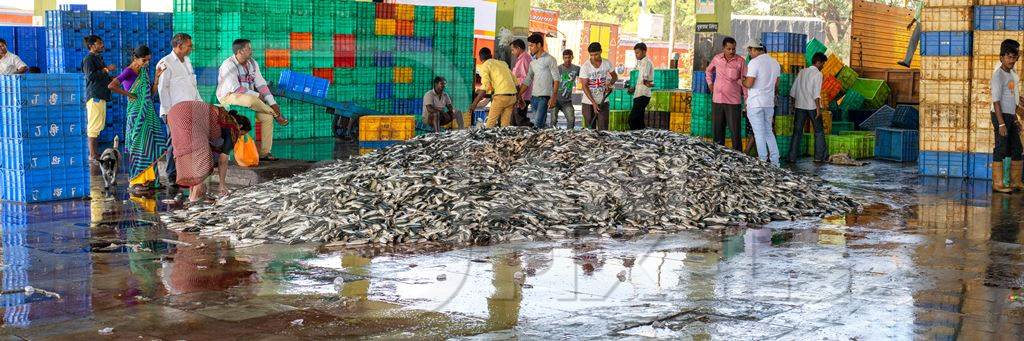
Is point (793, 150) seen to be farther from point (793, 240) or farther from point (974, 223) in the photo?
point (793, 240)

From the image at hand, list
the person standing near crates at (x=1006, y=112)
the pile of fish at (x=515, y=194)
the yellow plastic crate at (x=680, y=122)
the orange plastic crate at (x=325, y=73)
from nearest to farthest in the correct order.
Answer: the pile of fish at (x=515, y=194) < the person standing near crates at (x=1006, y=112) < the yellow plastic crate at (x=680, y=122) < the orange plastic crate at (x=325, y=73)

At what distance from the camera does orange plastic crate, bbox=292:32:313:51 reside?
69.8ft

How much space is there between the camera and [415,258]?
891 centimetres

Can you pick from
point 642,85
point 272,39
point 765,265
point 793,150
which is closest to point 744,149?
point 793,150

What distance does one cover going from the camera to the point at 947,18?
618 inches

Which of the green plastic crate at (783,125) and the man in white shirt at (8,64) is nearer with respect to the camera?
the man in white shirt at (8,64)

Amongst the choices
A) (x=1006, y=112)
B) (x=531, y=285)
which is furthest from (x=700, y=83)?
(x=531, y=285)

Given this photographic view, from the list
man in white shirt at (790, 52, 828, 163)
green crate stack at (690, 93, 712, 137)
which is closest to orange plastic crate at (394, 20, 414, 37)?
green crate stack at (690, 93, 712, 137)

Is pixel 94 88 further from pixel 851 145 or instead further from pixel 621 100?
pixel 621 100

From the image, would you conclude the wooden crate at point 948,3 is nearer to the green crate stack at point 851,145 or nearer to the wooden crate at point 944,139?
the wooden crate at point 944,139

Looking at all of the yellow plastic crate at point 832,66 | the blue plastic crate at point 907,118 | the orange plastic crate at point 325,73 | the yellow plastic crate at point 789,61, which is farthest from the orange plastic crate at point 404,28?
the blue plastic crate at point 907,118

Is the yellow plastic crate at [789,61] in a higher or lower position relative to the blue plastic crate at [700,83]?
higher

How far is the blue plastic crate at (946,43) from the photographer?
15562 millimetres

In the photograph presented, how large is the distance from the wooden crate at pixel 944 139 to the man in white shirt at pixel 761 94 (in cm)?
224
